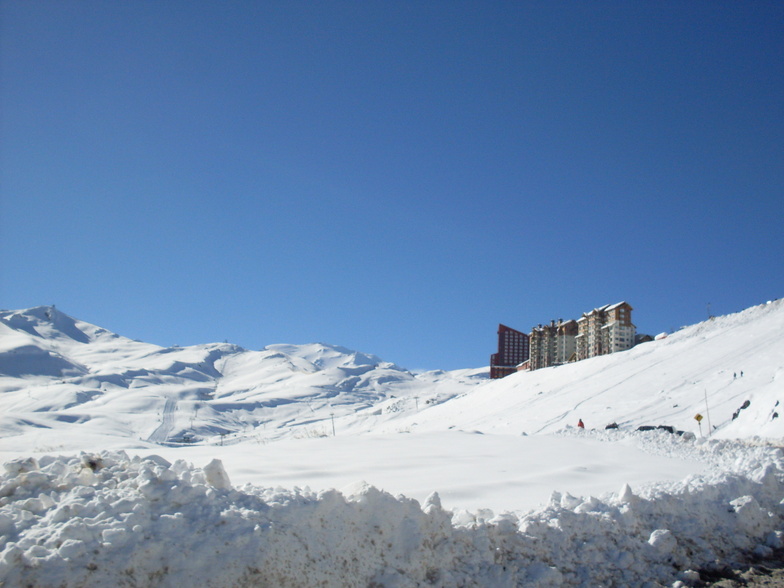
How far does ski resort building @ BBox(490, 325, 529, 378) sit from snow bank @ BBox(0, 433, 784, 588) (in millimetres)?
104700

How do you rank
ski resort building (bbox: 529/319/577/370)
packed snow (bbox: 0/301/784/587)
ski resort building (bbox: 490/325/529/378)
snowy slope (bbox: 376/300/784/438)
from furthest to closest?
ski resort building (bbox: 490/325/529/378), ski resort building (bbox: 529/319/577/370), snowy slope (bbox: 376/300/784/438), packed snow (bbox: 0/301/784/587)

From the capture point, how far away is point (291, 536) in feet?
15.5

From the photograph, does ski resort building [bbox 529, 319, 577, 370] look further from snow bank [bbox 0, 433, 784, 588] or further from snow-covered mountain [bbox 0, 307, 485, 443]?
snow bank [bbox 0, 433, 784, 588]

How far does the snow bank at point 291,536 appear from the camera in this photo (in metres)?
4.17

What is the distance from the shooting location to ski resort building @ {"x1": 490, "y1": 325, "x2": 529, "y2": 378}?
109438 millimetres

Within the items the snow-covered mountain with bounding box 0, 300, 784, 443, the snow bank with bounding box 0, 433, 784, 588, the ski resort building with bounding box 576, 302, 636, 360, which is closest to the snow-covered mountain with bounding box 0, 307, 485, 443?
the snow-covered mountain with bounding box 0, 300, 784, 443

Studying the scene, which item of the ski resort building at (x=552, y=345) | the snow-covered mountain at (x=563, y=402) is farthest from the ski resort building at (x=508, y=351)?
the snow-covered mountain at (x=563, y=402)

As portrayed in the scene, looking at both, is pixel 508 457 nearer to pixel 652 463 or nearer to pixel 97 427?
pixel 652 463

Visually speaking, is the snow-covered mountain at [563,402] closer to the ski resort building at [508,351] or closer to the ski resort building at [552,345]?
the ski resort building at [552,345]

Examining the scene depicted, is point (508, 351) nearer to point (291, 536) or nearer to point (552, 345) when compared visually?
point (552, 345)

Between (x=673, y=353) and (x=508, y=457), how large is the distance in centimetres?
4825

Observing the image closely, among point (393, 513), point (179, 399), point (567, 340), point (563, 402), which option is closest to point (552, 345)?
point (567, 340)

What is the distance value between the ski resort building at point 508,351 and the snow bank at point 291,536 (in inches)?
4122

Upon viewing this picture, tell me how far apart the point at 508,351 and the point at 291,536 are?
10855 centimetres
